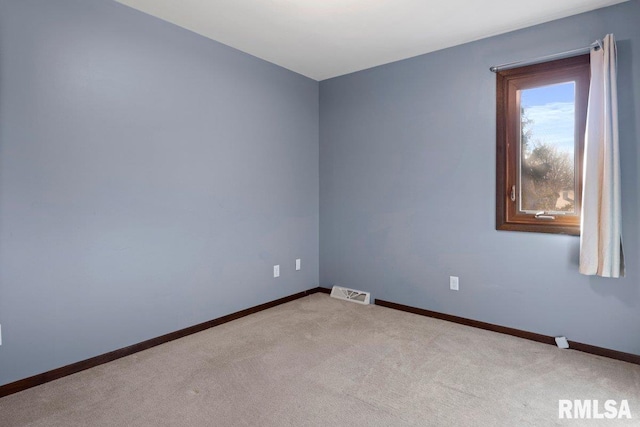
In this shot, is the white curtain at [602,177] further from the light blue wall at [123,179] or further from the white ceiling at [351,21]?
the light blue wall at [123,179]

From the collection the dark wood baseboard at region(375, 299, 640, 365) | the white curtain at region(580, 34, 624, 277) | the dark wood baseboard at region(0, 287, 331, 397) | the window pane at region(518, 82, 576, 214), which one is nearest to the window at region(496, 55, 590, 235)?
the window pane at region(518, 82, 576, 214)

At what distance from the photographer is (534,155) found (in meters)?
2.83

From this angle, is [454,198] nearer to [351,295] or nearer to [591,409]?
[351,295]

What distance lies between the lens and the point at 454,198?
3.20m

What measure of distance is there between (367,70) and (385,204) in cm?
137

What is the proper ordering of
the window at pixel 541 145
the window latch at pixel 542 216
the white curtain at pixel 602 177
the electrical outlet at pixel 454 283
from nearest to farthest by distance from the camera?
the white curtain at pixel 602 177
the window at pixel 541 145
the window latch at pixel 542 216
the electrical outlet at pixel 454 283

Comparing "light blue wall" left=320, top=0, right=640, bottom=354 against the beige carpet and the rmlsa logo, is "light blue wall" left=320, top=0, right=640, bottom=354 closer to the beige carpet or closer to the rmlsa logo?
the beige carpet

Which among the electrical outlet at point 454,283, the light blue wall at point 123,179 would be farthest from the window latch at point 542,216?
the light blue wall at point 123,179

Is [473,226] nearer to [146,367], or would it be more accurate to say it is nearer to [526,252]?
[526,252]

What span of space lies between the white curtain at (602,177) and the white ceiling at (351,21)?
486 mm

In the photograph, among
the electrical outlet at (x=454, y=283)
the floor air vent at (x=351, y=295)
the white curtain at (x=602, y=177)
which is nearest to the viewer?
the white curtain at (x=602, y=177)

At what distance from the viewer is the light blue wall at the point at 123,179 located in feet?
6.87

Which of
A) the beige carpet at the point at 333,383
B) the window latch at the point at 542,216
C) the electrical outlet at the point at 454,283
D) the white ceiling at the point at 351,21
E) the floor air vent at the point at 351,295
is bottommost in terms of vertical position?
the beige carpet at the point at 333,383

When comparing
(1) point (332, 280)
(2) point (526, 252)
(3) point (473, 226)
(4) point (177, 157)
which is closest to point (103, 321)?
(4) point (177, 157)
